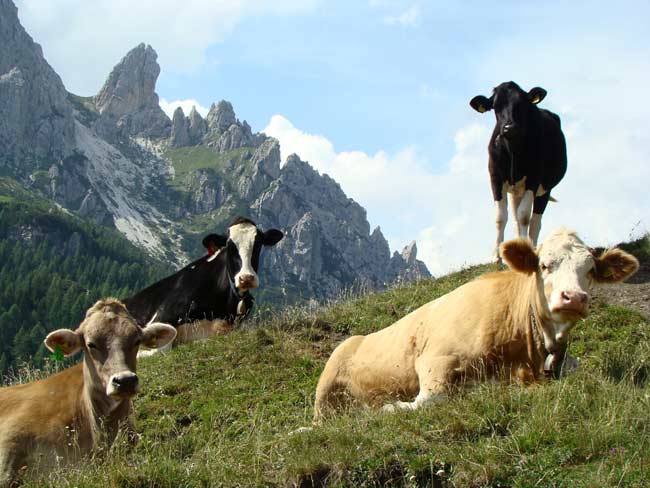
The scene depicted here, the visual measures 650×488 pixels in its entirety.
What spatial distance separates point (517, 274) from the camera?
823 centimetres

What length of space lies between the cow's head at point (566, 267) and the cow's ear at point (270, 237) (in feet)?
32.0

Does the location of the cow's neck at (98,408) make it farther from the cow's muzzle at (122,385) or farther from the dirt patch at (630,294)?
the dirt patch at (630,294)

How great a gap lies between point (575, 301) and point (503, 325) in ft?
3.01

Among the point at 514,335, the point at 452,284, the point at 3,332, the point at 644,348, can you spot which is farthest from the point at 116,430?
the point at 3,332

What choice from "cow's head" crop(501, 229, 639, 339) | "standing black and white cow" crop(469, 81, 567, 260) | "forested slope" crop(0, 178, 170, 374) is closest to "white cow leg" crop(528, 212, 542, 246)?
"standing black and white cow" crop(469, 81, 567, 260)

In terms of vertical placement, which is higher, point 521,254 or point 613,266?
point 521,254

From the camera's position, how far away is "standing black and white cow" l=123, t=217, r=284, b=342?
15.3 m

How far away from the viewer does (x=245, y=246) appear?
15617mm

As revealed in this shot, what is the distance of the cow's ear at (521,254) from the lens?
24.9ft

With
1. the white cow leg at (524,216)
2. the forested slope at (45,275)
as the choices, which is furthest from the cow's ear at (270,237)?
the forested slope at (45,275)

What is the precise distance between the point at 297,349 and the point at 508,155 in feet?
18.5

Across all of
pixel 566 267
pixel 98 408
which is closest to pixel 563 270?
pixel 566 267


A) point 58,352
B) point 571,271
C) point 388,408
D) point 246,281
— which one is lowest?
point 388,408

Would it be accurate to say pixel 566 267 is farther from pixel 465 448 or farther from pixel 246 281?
pixel 246 281
